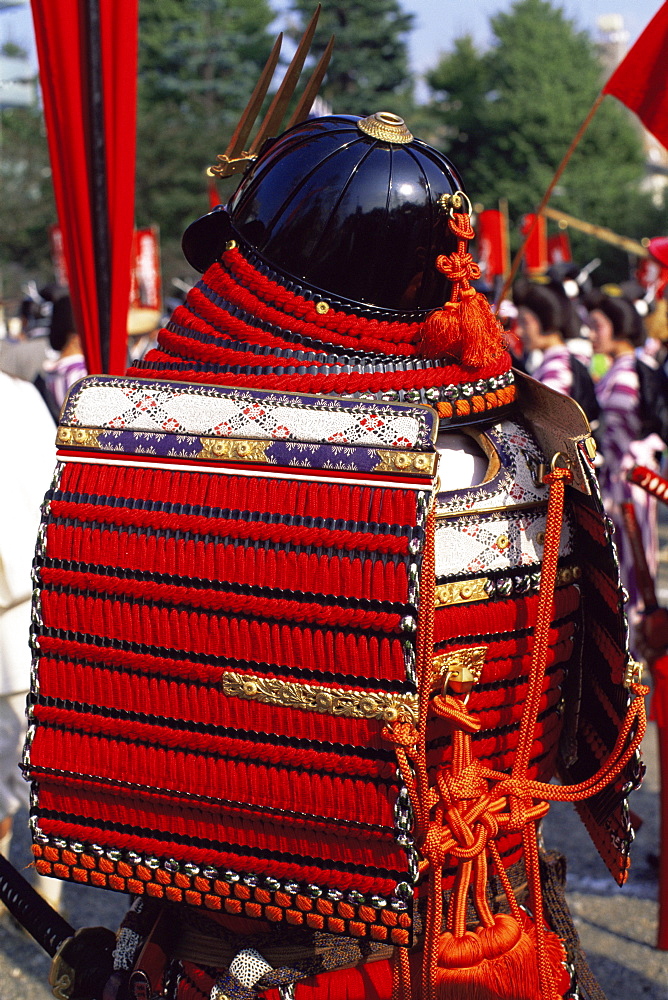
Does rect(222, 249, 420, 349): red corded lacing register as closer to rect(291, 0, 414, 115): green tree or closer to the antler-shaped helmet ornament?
the antler-shaped helmet ornament

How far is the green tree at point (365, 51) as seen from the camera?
3481 cm

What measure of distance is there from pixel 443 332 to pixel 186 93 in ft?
120

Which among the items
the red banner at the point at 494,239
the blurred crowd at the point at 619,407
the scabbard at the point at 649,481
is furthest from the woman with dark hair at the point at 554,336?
the red banner at the point at 494,239

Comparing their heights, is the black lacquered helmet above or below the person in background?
above

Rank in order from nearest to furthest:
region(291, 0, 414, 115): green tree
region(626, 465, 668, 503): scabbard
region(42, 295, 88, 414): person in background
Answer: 1. region(626, 465, 668, 503): scabbard
2. region(42, 295, 88, 414): person in background
3. region(291, 0, 414, 115): green tree

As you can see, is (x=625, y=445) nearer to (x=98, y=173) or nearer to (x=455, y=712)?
(x=98, y=173)

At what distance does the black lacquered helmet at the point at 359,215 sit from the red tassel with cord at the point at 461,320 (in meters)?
0.04

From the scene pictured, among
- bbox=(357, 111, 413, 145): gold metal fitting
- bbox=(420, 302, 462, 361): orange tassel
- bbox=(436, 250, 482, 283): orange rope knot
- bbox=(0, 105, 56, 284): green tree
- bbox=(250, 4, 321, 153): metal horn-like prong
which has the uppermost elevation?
bbox=(0, 105, 56, 284): green tree

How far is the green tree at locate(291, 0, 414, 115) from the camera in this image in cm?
3481

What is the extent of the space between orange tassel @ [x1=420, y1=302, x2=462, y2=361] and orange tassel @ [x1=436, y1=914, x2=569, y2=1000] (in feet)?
2.84

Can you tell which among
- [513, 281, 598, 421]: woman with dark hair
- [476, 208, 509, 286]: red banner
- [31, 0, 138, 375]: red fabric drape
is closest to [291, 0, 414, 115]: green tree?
[476, 208, 509, 286]: red banner

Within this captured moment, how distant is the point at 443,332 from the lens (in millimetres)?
1534

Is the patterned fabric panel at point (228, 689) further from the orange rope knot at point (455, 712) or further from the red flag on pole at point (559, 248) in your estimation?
the red flag on pole at point (559, 248)

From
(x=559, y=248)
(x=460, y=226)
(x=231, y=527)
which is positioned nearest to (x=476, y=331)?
(x=460, y=226)
